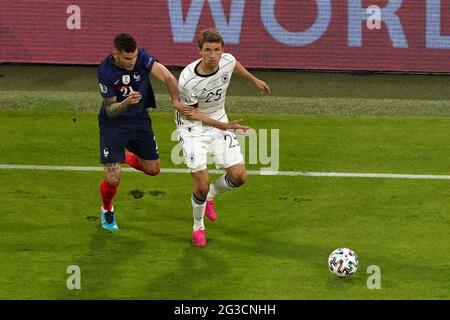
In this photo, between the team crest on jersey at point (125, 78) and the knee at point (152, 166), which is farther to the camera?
the knee at point (152, 166)

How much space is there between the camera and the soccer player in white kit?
1278cm

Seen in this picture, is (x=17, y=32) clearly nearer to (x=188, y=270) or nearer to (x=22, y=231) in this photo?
(x=22, y=231)

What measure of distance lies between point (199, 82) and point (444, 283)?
3547 mm

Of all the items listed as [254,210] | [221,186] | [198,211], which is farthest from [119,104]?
[254,210]

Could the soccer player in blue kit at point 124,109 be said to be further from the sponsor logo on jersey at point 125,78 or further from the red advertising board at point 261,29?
the red advertising board at point 261,29

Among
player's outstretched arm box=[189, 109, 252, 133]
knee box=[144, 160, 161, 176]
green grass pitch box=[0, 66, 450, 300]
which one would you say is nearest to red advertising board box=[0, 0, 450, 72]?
green grass pitch box=[0, 66, 450, 300]

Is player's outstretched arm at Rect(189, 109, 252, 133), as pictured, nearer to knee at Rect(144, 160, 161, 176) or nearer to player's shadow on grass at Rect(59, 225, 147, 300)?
knee at Rect(144, 160, 161, 176)

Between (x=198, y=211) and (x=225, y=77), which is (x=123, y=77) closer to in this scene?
(x=225, y=77)

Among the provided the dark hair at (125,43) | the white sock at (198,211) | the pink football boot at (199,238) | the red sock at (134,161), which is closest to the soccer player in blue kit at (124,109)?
the dark hair at (125,43)

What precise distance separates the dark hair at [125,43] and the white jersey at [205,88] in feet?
2.43

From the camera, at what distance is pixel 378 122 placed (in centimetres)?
1861

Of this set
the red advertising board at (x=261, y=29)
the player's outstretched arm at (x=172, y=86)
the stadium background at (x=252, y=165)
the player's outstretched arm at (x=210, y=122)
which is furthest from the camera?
the red advertising board at (x=261, y=29)

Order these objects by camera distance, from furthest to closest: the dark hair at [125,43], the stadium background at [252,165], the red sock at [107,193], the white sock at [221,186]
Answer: the white sock at [221,186] < the red sock at [107,193] < the dark hair at [125,43] < the stadium background at [252,165]

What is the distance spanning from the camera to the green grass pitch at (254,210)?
38.2 ft
